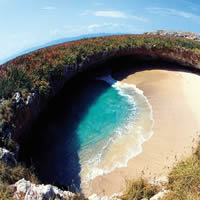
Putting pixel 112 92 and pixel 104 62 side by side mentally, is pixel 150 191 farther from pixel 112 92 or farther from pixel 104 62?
pixel 104 62

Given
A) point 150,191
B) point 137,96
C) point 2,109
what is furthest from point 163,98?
point 2,109

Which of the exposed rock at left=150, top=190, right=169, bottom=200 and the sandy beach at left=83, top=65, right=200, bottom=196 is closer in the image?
the exposed rock at left=150, top=190, right=169, bottom=200

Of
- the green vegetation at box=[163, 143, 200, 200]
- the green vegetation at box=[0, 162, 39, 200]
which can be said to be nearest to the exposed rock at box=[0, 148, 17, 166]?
the green vegetation at box=[0, 162, 39, 200]

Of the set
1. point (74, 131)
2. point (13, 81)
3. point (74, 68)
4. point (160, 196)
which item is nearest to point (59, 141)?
point (74, 131)

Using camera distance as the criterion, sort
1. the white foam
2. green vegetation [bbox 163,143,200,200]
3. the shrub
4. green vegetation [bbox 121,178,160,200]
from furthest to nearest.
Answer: the shrub < the white foam < green vegetation [bbox 121,178,160,200] < green vegetation [bbox 163,143,200,200]

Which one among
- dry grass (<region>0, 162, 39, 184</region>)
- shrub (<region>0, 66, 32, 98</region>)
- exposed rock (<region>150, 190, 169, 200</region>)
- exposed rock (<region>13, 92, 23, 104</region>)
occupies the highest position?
shrub (<region>0, 66, 32, 98</region>)

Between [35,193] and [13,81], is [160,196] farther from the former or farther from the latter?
[13,81]

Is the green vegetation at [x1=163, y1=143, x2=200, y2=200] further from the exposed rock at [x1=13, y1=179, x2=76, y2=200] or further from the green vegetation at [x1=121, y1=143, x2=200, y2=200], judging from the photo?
the exposed rock at [x1=13, y1=179, x2=76, y2=200]
